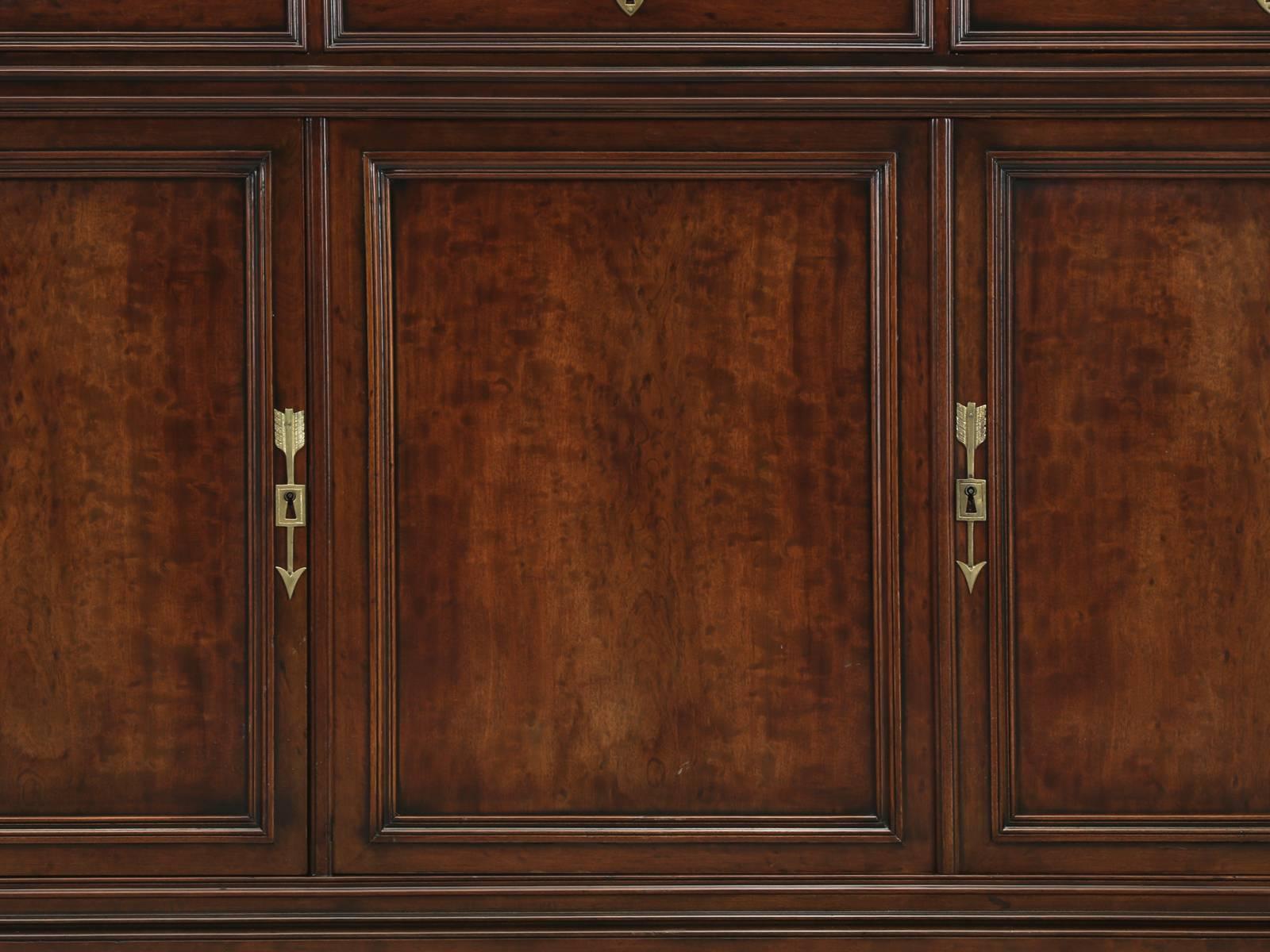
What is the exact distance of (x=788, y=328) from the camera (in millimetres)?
1524

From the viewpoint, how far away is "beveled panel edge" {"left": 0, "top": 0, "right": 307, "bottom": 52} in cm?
149

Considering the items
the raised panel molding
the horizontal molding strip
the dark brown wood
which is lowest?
the dark brown wood

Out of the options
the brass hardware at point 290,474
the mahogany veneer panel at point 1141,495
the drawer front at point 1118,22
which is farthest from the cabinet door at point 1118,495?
the brass hardware at point 290,474

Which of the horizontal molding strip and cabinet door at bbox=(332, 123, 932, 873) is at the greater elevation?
the horizontal molding strip

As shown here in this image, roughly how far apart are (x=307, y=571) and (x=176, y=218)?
46cm

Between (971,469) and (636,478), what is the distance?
41 centimetres

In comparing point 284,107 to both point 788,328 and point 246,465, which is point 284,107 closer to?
point 246,465

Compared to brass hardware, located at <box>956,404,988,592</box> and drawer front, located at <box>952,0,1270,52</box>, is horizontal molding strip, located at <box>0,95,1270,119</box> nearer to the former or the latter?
drawer front, located at <box>952,0,1270,52</box>

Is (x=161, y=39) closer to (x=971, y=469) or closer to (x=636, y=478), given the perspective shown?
(x=636, y=478)

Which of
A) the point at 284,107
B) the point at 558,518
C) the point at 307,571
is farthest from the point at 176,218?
the point at 558,518

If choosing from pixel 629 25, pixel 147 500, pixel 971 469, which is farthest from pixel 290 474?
pixel 971 469

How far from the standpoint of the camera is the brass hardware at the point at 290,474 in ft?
4.98

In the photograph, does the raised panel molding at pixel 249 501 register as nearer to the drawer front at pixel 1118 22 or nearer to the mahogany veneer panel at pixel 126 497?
the mahogany veneer panel at pixel 126 497

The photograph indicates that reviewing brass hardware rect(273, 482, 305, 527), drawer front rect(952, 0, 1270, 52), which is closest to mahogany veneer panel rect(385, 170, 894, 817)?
brass hardware rect(273, 482, 305, 527)
